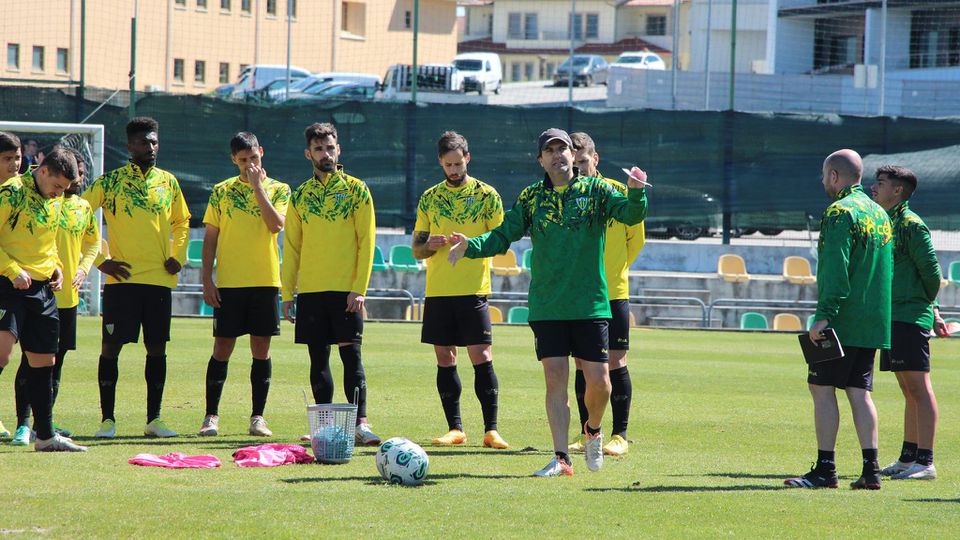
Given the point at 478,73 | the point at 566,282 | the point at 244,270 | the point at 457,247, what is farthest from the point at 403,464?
the point at 478,73

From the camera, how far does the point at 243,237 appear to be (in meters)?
8.79

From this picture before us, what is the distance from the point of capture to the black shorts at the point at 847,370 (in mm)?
7000

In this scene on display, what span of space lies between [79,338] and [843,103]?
83.5ft

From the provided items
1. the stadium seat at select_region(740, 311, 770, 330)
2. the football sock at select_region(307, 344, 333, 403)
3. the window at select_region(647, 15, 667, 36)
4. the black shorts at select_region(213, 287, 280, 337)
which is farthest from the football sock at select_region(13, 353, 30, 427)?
the window at select_region(647, 15, 667, 36)

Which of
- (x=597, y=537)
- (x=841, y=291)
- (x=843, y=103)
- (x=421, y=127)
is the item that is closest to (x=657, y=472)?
A: (x=841, y=291)

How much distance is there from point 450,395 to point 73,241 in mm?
2764

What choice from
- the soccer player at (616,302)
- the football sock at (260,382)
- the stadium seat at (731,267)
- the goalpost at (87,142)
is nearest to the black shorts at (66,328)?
the football sock at (260,382)

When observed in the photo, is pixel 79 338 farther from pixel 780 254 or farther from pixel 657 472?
pixel 780 254

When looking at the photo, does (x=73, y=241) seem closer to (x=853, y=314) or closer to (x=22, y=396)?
(x=22, y=396)

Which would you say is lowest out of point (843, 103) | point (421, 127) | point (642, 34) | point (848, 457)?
point (848, 457)

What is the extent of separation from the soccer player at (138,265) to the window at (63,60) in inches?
578

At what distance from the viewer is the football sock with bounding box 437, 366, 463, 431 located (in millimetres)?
8828

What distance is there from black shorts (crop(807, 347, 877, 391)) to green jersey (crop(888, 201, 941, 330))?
78 cm

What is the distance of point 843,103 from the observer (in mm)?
34719
